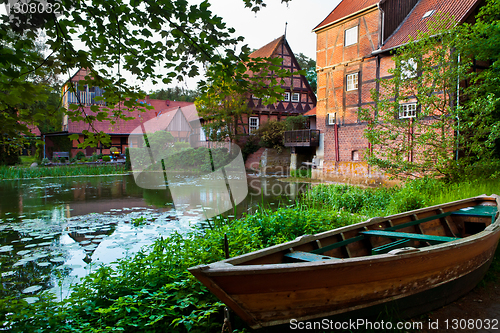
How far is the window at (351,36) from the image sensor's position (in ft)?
51.9

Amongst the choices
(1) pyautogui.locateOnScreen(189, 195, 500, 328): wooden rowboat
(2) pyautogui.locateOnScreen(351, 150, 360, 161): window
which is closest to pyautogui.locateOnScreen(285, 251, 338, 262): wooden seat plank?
(1) pyautogui.locateOnScreen(189, 195, 500, 328): wooden rowboat

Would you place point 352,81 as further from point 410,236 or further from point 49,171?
point 49,171

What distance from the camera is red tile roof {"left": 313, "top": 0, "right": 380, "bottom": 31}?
1552 cm

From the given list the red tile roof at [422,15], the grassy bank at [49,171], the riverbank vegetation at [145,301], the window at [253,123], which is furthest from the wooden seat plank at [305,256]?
the window at [253,123]

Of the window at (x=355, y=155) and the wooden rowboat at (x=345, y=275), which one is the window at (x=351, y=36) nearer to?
the window at (x=355, y=155)

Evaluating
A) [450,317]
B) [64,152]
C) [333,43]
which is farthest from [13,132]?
[64,152]

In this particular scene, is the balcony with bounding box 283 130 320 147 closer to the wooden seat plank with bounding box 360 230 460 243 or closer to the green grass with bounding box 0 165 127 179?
the green grass with bounding box 0 165 127 179

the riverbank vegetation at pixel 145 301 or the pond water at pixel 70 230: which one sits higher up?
the riverbank vegetation at pixel 145 301

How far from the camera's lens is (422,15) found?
14.1 metres

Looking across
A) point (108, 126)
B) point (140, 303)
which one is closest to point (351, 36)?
point (140, 303)

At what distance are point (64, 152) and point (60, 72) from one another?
2866cm

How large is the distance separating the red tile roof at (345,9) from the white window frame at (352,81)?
2.99 metres

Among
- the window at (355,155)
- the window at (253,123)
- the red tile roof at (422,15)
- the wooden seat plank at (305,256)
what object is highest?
the red tile roof at (422,15)

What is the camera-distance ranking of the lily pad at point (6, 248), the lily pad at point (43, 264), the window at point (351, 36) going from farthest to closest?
the window at point (351, 36)
the lily pad at point (6, 248)
the lily pad at point (43, 264)
